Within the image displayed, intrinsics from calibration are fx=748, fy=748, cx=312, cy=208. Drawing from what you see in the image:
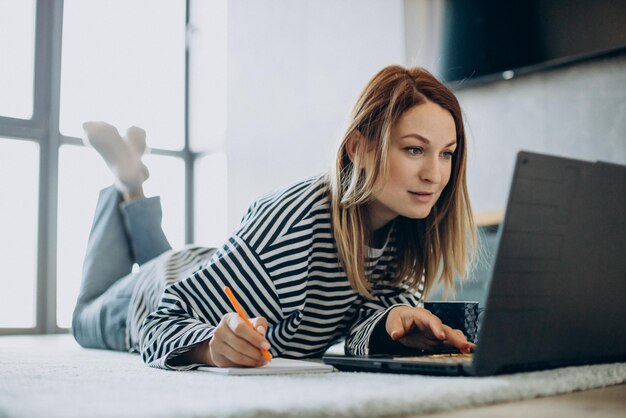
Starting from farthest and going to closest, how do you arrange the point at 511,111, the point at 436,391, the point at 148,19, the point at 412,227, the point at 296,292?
the point at 148,19 → the point at 511,111 → the point at 412,227 → the point at 296,292 → the point at 436,391

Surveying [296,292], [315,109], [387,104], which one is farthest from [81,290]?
[315,109]

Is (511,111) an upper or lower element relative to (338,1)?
lower

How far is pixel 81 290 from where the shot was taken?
1.88 metres

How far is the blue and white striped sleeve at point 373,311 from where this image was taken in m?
1.02

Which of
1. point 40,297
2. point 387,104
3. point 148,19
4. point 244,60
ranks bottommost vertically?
point 40,297

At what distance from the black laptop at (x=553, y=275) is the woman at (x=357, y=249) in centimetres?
17

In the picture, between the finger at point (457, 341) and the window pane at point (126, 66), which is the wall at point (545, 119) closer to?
the finger at point (457, 341)

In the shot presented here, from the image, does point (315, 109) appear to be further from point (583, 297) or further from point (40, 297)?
point (583, 297)

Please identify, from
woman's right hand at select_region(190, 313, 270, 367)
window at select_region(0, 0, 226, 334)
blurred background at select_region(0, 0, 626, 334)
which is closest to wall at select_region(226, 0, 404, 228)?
blurred background at select_region(0, 0, 626, 334)

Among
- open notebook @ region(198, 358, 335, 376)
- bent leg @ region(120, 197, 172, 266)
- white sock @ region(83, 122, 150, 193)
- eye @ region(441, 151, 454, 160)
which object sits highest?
white sock @ region(83, 122, 150, 193)

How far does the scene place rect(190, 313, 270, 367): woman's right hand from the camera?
2.60 feet

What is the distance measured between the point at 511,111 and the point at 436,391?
167cm

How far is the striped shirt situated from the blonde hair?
0.03 m

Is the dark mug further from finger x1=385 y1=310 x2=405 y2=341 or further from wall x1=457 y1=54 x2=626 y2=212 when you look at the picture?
wall x1=457 y1=54 x2=626 y2=212
